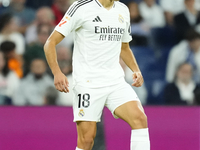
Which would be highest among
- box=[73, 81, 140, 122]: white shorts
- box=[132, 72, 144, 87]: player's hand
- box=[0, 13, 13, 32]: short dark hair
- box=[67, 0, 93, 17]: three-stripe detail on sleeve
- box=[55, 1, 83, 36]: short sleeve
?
box=[67, 0, 93, 17]: three-stripe detail on sleeve

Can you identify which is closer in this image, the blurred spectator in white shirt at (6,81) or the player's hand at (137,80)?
the player's hand at (137,80)

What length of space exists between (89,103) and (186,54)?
111 inches

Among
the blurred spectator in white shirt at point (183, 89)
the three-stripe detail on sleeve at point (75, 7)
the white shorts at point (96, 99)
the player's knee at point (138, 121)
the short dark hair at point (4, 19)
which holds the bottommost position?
the blurred spectator in white shirt at point (183, 89)

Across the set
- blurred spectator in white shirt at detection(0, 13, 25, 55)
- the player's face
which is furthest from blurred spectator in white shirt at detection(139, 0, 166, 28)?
blurred spectator in white shirt at detection(0, 13, 25, 55)

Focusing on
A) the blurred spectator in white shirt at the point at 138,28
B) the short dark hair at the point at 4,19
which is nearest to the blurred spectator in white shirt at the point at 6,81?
the short dark hair at the point at 4,19

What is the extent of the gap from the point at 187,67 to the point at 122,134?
6.24 ft

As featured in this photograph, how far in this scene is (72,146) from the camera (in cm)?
330

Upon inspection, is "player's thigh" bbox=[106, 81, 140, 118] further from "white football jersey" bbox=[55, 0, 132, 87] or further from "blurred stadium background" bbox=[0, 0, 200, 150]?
"blurred stadium background" bbox=[0, 0, 200, 150]

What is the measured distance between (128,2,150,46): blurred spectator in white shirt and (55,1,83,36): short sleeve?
99.0 inches

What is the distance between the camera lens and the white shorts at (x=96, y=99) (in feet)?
8.30

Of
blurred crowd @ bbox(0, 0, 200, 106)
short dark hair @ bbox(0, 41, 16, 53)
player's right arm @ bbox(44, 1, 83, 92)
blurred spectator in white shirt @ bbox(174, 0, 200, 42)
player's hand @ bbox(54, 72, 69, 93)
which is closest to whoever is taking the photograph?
player's hand @ bbox(54, 72, 69, 93)

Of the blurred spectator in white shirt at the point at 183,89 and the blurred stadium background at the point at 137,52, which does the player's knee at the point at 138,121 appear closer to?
the blurred stadium background at the point at 137,52

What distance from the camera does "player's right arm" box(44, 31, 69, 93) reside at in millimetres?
2346

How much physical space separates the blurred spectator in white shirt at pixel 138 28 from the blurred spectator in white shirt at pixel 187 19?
1.42 feet
